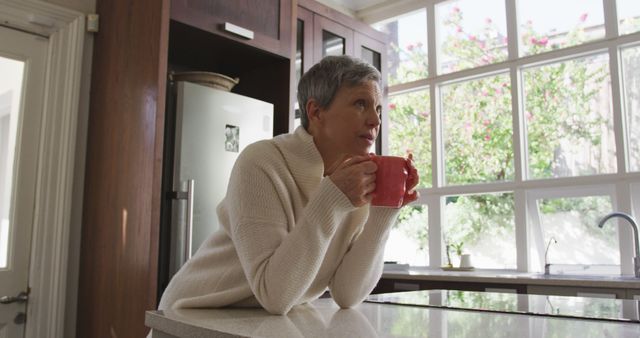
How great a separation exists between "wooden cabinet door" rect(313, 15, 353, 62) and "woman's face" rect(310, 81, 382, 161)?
2387 millimetres

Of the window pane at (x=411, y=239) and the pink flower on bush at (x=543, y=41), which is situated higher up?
the pink flower on bush at (x=543, y=41)

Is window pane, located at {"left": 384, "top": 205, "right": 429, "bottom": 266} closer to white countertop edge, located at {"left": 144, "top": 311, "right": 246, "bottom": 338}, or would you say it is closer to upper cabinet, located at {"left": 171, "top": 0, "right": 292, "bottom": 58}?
upper cabinet, located at {"left": 171, "top": 0, "right": 292, "bottom": 58}

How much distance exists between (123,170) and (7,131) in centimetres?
58

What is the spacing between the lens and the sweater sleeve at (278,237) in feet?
3.18

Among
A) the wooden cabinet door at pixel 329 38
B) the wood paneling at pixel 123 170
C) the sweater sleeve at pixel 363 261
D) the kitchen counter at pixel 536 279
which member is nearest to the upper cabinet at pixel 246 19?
the wood paneling at pixel 123 170

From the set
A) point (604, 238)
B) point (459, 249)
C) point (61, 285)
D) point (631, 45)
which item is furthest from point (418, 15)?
point (61, 285)

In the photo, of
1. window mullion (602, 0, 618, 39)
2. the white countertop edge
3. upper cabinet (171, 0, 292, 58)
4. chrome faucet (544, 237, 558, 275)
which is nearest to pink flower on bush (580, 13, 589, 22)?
window mullion (602, 0, 618, 39)

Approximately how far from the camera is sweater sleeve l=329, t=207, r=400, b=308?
1164 millimetres

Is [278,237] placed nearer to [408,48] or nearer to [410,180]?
[410,180]

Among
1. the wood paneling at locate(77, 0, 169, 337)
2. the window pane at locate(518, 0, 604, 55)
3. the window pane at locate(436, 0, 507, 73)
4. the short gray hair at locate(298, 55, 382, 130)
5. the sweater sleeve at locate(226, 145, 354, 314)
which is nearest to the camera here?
the sweater sleeve at locate(226, 145, 354, 314)

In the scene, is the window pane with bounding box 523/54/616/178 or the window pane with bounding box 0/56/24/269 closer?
the window pane with bounding box 0/56/24/269

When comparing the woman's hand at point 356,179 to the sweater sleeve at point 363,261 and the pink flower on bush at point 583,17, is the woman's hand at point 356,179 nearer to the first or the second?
the sweater sleeve at point 363,261

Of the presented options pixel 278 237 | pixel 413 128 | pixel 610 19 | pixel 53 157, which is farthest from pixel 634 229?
pixel 53 157

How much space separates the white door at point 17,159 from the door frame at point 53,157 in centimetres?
3
